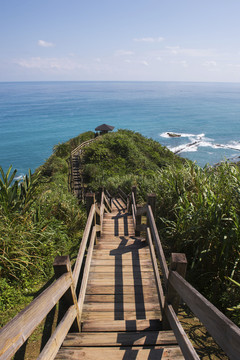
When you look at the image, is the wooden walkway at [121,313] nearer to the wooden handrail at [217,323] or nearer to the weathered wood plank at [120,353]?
the weathered wood plank at [120,353]

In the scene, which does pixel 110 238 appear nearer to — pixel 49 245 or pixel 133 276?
pixel 49 245

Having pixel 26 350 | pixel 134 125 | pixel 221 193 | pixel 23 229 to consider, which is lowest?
pixel 26 350

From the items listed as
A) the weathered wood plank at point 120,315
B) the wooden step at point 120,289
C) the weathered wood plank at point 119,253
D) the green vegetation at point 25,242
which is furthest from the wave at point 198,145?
the weathered wood plank at point 120,315

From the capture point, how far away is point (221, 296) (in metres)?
3.28

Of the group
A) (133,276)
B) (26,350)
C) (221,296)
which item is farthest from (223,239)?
(26,350)

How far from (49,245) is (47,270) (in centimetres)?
58

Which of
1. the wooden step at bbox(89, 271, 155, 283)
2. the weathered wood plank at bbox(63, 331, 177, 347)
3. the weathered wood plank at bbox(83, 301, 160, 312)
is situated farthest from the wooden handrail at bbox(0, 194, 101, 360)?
the wooden step at bbox(89, 271, 155, 283)

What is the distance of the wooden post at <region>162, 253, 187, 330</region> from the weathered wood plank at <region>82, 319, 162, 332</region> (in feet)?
0.52

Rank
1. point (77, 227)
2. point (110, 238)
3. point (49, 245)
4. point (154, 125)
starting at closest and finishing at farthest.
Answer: point (49, 245), point (110, 238), point (77, 227), point (154, 125)

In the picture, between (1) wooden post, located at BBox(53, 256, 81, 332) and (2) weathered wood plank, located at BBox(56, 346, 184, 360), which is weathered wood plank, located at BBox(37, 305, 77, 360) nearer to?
(1) wooden post, located at BBox(53, 256, 81, 332)

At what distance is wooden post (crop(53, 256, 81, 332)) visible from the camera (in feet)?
6.72

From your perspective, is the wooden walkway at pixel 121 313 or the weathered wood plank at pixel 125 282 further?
the weathered wood plank at pixel 125 282

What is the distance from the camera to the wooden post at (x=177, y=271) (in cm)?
211

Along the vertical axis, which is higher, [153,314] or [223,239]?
[223,239]
